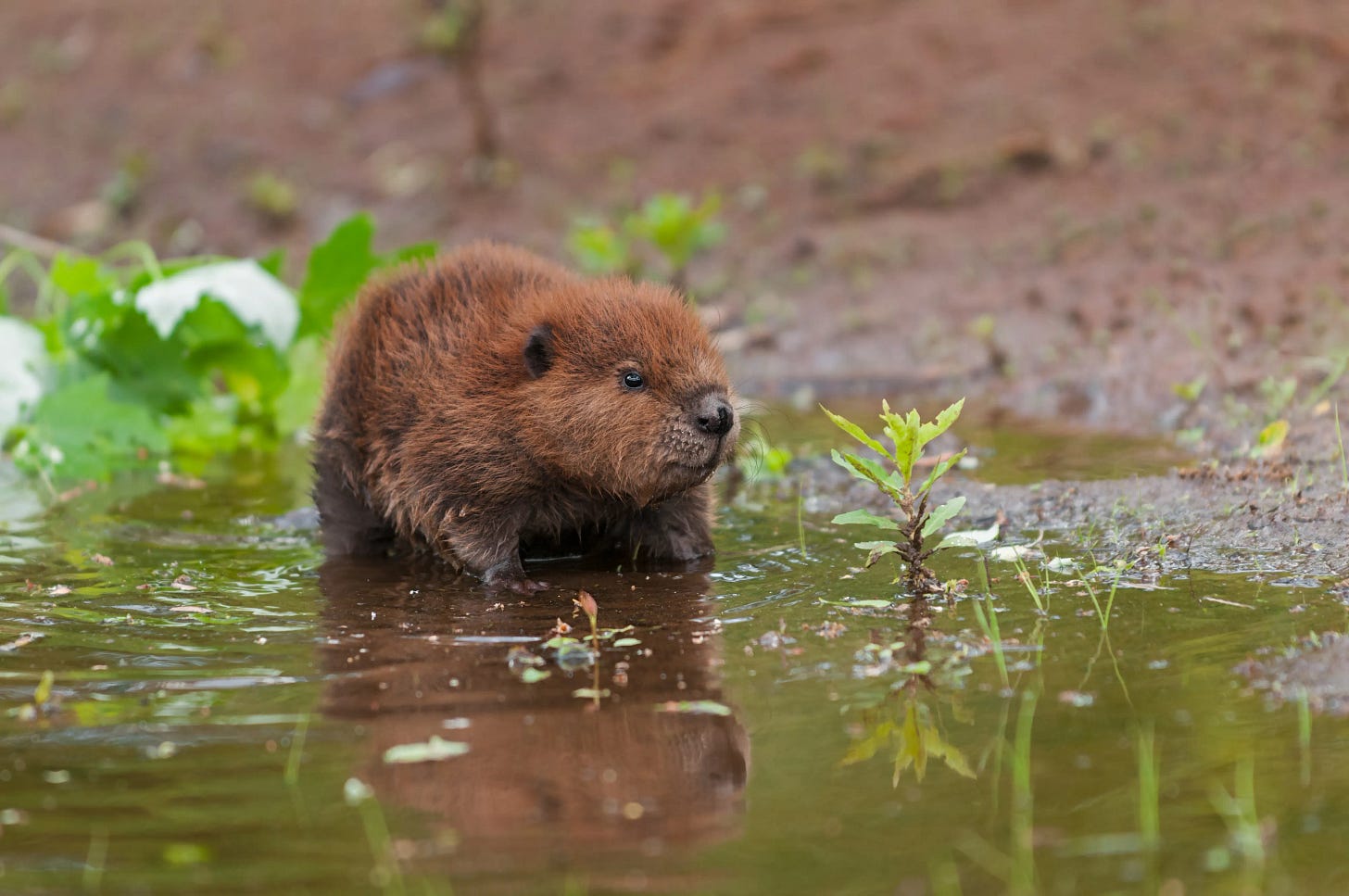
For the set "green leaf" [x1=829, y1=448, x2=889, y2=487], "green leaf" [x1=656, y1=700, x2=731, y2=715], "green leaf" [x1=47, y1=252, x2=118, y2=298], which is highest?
"green leaf" [x1=47, y1=252, x2=118, y2=298]

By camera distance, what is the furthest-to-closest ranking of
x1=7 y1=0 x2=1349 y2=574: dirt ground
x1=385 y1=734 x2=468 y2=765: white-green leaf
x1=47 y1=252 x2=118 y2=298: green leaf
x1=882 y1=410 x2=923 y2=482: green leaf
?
1. x1=7 y1=0 x2=1349 y2=574: dirt ground
2. x1=47 y1=252 x2=118 y2=298: green leaf
3. x1=882 y1=410 x2=923 y2=482: green leaf
4. x1=385 y1=734 x2=468 y2=765: white-green leaf

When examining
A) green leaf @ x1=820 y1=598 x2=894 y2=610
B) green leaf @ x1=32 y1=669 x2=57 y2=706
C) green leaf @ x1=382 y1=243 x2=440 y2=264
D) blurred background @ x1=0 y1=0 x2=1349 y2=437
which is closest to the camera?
green leaf @ x1=32 y1=669 x2=57 y2=706

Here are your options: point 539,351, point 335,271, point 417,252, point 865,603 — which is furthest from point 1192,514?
point 335,271

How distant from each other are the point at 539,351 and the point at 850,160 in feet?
20.6

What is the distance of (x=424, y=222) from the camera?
10.6 meters

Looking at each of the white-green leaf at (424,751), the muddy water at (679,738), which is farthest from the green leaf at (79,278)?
the white-green leaf at (424,751)

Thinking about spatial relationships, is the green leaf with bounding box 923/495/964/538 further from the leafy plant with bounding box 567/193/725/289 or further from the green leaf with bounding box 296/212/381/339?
the leafy plant with bounding box 567/193/725/289

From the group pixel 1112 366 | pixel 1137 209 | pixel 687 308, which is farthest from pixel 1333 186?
pixel 687 308

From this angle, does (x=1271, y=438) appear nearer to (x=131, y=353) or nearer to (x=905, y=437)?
(x=905, y=437)

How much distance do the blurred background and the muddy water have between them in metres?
3.28

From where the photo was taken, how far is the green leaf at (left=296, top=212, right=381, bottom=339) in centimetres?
699

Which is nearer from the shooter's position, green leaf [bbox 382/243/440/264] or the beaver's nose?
the beaver's nose

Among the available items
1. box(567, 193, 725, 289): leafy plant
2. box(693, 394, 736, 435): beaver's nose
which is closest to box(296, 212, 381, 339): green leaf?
box(567, 193, 725, 289): leafy plant

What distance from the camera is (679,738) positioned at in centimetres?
312
